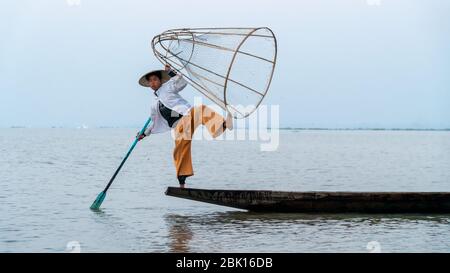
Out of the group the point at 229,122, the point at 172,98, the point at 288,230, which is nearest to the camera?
the point at 288,230

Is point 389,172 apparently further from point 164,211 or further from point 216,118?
point 216,118

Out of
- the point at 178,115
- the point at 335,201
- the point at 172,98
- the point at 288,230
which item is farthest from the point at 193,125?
the point at 335,201

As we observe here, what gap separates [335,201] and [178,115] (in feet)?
7.64

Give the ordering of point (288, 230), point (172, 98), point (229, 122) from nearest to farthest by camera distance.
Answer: point (288, 230) → point (229, 122) → point (172, 98)

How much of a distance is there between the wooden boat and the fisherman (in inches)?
22.0

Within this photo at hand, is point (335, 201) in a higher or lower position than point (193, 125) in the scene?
lower

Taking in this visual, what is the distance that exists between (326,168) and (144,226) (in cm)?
1703

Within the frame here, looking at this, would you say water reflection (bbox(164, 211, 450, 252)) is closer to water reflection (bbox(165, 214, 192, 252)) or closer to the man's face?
water reflection (bbox(165, 214, 192, 252))

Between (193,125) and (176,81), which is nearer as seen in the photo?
(176,81)

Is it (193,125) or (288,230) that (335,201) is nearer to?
(288,230)

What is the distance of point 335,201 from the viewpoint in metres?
9.33

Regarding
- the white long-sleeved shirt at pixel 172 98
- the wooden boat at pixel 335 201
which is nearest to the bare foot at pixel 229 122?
the white long-sleeved shirt at pixel 172 98

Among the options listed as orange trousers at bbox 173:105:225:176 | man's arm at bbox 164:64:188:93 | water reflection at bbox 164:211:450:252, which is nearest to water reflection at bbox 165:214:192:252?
water reflection at bbox 164:211:450:252
